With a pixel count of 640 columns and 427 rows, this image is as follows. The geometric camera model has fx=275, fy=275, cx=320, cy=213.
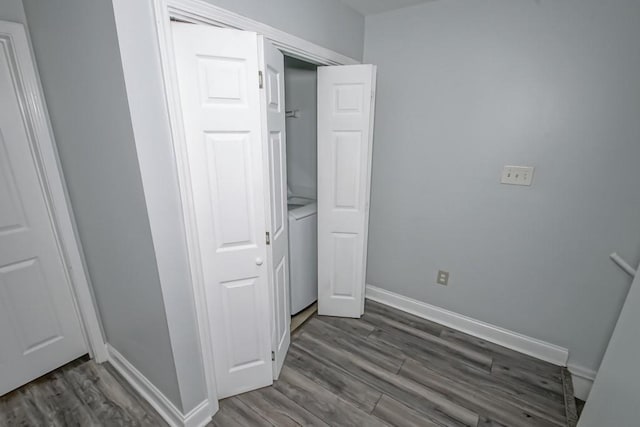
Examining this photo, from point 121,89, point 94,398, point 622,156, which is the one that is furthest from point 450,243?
point 94,398

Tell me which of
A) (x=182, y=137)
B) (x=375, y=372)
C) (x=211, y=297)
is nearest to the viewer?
(x=182, y=137)

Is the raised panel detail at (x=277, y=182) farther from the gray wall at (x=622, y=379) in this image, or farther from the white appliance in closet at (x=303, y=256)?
the gray wall at (x=622, y=379)

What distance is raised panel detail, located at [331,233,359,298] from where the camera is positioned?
2.24 meters

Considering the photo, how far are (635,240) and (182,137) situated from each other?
2.48m

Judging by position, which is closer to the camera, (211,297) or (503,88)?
(211,297)

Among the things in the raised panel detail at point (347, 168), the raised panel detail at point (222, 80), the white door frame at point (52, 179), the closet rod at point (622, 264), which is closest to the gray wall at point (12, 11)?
the white door frame at point (52, 179)

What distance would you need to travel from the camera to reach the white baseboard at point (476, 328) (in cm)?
194

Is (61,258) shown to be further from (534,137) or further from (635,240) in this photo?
(635,240)

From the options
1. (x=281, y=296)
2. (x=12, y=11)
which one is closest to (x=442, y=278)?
(x=281, y=296)

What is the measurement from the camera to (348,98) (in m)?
1.98

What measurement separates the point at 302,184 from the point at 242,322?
66.1 inches

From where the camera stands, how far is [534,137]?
1.75m

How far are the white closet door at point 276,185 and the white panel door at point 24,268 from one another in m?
1.34

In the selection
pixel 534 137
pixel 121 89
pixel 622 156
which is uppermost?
pixel 121 89
